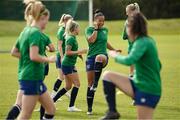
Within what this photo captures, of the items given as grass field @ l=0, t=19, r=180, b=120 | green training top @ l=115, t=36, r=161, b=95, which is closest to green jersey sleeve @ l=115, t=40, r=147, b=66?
green training top @ l=115, t=36, r=161, b=95

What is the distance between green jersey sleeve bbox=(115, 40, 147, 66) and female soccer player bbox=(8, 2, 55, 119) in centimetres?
103

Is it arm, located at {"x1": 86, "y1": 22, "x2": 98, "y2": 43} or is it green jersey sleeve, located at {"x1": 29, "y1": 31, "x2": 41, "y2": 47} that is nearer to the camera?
green jersey sleeve, located at {"x1": 29, "y1": 31, "x2": 41, "y2": 47}

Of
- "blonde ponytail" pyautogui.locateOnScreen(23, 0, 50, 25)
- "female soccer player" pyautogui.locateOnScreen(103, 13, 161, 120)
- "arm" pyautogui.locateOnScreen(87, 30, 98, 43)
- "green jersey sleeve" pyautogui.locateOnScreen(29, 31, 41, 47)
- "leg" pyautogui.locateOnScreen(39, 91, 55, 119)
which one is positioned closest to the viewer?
"female soccer player" pyautogui.locateOnScreen(103, 13, 161, 120)

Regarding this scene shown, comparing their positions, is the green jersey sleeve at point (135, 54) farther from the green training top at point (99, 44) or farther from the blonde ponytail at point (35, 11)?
the green training top at point (99, 44)

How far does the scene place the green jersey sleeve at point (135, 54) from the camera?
799cm

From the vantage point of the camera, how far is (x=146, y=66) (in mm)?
8172

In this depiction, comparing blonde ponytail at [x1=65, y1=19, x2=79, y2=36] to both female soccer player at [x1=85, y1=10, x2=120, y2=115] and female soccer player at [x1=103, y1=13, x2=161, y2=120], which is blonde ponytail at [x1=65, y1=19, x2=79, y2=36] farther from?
female soccer player at [x1=103, y1=13, x2=161, y2=120]

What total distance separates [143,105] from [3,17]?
23.2 meters

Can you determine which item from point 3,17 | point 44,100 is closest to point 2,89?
point 44,100

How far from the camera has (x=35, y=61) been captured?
27.6 ft

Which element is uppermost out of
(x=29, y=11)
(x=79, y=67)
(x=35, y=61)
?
(x=29, y=11)

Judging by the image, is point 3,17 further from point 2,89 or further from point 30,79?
point 30,79

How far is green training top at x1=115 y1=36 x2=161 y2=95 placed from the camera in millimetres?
8078

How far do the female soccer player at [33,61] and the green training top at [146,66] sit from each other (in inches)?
45.8
